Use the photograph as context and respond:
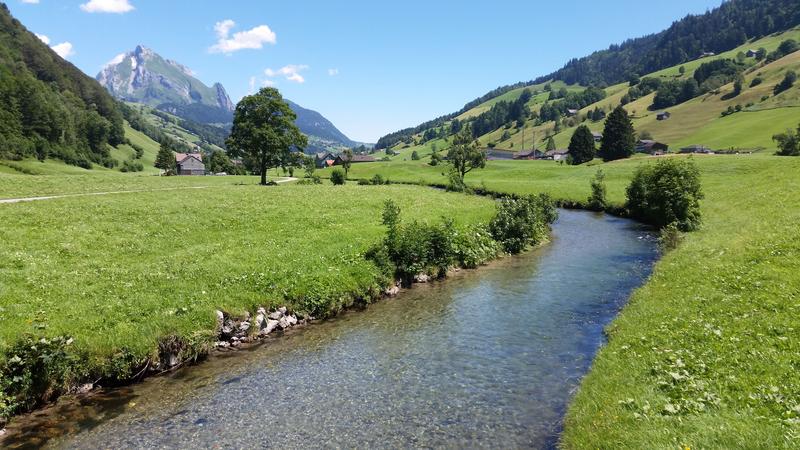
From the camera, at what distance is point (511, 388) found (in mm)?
15047

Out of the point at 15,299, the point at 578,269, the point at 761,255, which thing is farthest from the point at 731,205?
the point at 15,299

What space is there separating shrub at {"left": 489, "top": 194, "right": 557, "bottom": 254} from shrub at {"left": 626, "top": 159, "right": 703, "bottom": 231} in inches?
492

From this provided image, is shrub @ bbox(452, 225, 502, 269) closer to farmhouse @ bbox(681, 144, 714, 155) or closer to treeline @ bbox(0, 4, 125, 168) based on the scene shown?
treeline @ bbox(0, 4, 125, 168)

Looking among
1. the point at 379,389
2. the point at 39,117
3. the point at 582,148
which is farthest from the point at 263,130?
the point at 39,117

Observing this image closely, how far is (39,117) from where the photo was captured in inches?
5404

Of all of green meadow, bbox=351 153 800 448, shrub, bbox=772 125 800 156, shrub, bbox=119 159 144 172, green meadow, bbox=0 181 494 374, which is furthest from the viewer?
shrub, bbox=119 159 144 172

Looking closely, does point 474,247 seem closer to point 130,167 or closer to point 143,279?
point 143,279

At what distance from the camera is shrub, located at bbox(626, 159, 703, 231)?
43.7 m

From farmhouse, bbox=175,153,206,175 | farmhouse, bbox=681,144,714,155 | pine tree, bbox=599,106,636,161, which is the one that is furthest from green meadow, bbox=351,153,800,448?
farmhouse, bbox=175,153,206,175

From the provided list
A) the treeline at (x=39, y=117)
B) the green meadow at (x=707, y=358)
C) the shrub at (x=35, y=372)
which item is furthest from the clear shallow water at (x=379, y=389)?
the treeline at (x=39, y=117)

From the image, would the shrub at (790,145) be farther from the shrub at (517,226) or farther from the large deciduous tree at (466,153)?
the shrub at (517,226)

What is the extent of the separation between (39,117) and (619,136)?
174 meters

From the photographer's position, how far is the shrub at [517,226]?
40.2 m

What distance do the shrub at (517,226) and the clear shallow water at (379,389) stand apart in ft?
49.0
